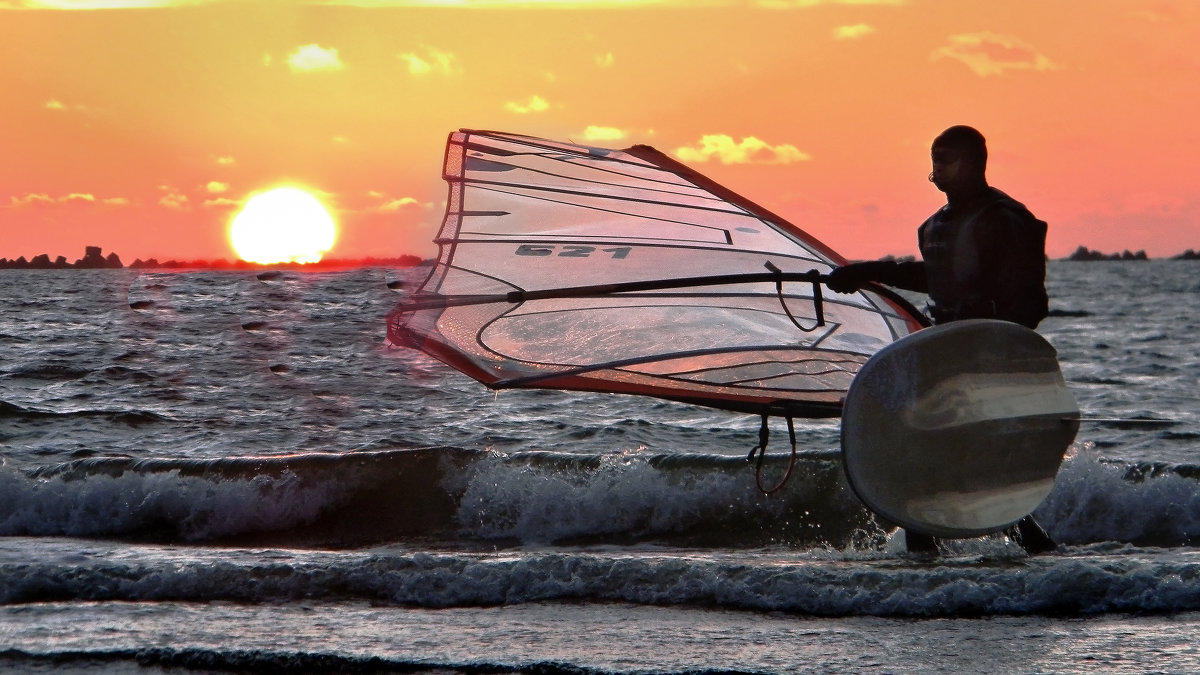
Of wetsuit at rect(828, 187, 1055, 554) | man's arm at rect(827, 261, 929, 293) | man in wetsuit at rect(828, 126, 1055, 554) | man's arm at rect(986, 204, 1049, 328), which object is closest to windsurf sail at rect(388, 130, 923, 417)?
man's arm at rect(827, 261, 929, 293)

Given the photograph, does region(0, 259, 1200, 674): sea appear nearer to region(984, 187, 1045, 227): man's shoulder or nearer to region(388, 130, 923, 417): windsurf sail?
region(388, 130, 923, 417): windsurf sail

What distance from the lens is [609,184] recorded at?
6.51 meters

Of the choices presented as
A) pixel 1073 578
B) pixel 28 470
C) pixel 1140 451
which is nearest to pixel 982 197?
pixel 1073 578

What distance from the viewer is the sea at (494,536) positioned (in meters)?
4.29

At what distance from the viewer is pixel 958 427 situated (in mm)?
4473

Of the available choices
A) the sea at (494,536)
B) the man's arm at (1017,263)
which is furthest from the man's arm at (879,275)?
the sea at (494,536)

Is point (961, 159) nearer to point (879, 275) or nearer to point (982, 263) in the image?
point (982, 263)

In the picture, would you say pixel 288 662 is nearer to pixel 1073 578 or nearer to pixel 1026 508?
pixel 1026 508

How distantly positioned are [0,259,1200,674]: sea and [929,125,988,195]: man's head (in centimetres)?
108

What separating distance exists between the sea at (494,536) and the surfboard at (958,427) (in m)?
0.14

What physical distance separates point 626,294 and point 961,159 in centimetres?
203

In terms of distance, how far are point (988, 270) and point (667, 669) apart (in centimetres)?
189

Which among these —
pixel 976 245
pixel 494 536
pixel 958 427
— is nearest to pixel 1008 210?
pixel 976 245

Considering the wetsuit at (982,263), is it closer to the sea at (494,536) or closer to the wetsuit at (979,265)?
the wetsuit at (979,265)
